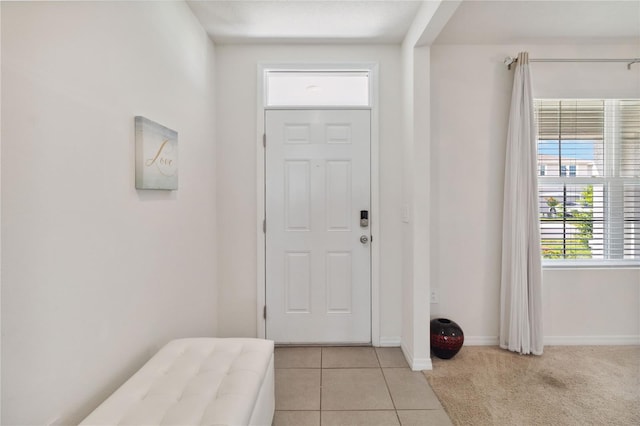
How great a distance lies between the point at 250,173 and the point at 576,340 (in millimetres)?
3129

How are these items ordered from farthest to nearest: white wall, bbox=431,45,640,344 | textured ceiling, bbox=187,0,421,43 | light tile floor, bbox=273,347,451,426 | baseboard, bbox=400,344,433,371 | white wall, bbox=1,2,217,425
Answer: white wall, bbox=431,45,640,344 → baseboard, bbox=400,344,433,371 → textured ceiling, bbox=187,0,421,43 → light tile floor, bbox=273,347,451,426 → white wall, bbox=1,2,217,425

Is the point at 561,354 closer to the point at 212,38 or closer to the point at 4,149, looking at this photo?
the point at 4,149

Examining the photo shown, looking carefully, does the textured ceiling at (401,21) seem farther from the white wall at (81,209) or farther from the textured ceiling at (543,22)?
the white wall at (81,209)

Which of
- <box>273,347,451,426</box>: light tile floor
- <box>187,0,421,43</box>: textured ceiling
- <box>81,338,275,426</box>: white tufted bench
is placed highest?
<box>187,0,421,43</box>: textured ceiling

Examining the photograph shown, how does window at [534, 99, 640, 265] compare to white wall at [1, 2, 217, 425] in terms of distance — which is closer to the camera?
white wall at [1, 2, 217, 425]

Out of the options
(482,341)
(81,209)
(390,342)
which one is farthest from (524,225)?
(81,209)

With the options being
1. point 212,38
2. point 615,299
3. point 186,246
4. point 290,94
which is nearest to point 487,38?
point 290,94

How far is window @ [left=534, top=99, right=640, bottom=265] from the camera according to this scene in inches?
107

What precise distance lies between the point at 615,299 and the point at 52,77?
3980 millimetres

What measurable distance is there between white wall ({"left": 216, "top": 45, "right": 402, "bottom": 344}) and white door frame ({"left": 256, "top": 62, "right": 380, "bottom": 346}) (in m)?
0.04

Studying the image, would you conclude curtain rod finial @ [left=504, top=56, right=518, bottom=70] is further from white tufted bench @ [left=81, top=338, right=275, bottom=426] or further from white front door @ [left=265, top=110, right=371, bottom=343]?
white tufted bench @ [left=81, top=338, right=275, bottom=426]

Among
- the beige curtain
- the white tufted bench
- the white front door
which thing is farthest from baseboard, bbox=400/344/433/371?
the white tufted bench

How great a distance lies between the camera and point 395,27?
7.89ft

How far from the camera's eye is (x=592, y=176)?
2.72m
